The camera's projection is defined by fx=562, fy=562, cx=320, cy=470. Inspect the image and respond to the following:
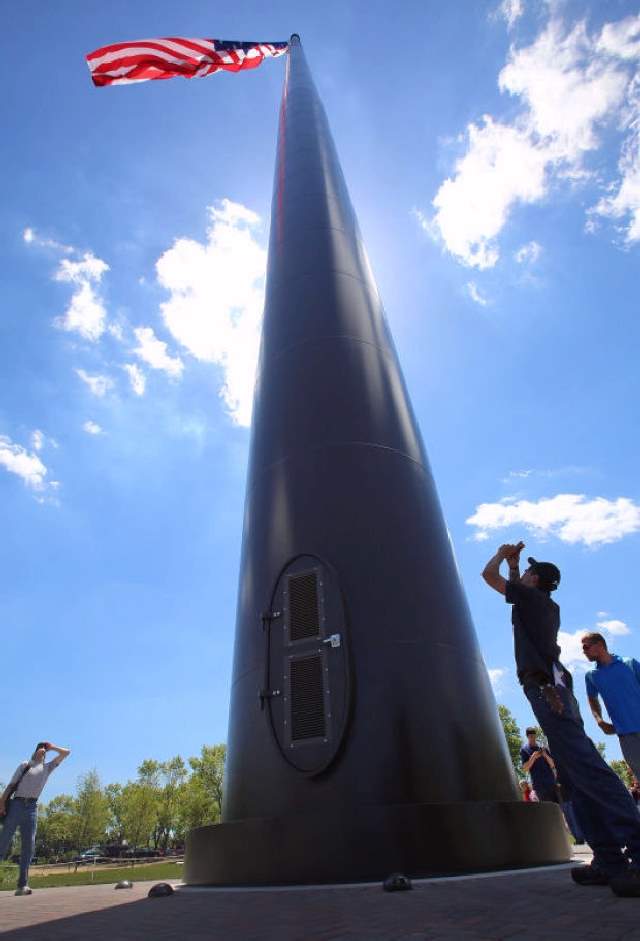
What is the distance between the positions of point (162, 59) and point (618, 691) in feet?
53.5

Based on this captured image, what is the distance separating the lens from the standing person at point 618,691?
14.4 ft

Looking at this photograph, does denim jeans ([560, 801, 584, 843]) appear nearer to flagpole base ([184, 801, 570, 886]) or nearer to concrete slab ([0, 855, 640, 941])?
flagpole base ([184, 801, 570, 886])

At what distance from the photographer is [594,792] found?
112 inches

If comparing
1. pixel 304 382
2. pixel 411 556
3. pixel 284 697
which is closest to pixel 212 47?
pixel 304 382

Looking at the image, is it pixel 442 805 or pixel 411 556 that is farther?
pixel 411 556

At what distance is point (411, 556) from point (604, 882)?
258 centimetres

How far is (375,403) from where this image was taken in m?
5.98

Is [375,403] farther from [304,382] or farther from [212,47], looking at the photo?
[212,47]

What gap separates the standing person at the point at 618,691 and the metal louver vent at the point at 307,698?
221 centimetres

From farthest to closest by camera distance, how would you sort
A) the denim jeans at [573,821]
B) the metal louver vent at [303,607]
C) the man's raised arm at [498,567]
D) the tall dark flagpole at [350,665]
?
the denim jeans at [573,821] → the metal louver vent at [303,607] → the tall dark flagpole at [350,665] → the man's raised arm at [498,567]

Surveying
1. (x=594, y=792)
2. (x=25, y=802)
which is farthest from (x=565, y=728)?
(x=25, y=802)

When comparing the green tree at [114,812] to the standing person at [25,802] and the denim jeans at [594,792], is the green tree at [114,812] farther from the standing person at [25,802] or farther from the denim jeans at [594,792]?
the denim jeans at [594,792]

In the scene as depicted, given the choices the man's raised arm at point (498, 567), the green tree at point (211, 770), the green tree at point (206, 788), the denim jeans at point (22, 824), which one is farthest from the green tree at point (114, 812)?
the man's raised arm at point (498, 567)

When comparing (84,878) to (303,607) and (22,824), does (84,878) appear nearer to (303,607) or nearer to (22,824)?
(22,824)
